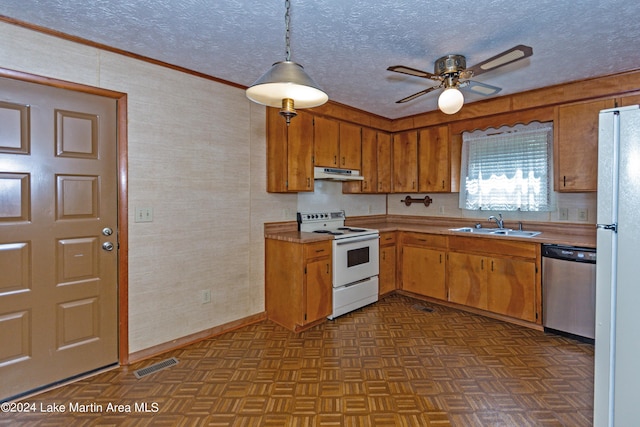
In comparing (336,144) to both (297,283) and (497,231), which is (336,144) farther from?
(497,231)

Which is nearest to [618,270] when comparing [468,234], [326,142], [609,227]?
[609,227]

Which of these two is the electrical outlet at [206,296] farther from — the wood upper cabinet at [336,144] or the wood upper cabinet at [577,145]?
the wood upper cabinet at [577,145]

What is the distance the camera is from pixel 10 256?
2.04 metres

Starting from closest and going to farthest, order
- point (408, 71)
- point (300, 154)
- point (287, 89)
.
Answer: point (287, 89) < point (408, 71) < point (300, 154)

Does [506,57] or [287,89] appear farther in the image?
[506,57]

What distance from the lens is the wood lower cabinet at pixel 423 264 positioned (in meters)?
3.76

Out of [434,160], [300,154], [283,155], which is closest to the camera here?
[283,155]

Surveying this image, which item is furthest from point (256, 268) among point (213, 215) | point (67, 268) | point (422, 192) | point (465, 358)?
point (422, 192)

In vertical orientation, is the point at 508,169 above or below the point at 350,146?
below

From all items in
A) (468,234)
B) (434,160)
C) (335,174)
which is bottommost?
(468,234)

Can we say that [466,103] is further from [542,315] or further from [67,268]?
[67,268]

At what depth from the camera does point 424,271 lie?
3918 millimetres

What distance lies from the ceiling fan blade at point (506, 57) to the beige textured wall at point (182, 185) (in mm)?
2063

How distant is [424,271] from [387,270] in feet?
1.47
